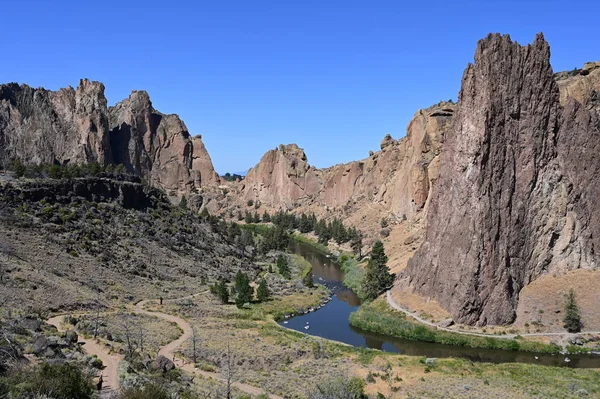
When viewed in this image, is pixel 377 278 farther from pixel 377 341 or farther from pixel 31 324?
pixel 31 324

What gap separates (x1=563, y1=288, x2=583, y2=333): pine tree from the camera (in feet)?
186

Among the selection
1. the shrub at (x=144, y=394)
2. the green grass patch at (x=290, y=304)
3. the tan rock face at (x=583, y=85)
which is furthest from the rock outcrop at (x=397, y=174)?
the shrub at (x=144, y=394)

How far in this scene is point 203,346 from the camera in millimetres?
48812

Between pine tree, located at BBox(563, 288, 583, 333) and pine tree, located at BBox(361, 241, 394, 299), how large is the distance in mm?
26569

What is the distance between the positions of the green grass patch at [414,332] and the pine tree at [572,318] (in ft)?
12.9

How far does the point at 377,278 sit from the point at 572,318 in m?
28.4

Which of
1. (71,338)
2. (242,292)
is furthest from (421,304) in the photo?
(71,338)

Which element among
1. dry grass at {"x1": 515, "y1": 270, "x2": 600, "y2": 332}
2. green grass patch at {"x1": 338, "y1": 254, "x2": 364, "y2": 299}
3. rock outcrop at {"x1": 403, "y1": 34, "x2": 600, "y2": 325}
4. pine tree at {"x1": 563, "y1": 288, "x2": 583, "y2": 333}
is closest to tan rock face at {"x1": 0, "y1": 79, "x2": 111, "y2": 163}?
green grass patch at {"x1": 338, "y1": 254, "x2": 364, "y2": 299}

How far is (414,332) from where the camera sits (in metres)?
59.8

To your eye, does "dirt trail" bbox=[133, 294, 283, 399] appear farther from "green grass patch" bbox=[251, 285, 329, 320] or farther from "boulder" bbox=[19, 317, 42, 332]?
"green grass patch" bbox=[251, 285, 329, 320]

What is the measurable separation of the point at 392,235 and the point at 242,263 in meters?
37.2

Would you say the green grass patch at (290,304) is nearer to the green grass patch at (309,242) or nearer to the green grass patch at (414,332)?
A: the green grass patch at (414,332)

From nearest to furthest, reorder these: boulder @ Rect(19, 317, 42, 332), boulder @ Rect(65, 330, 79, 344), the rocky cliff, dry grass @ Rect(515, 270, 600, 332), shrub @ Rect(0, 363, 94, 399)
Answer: shrub @ Rect(0, 363, 94, 399)
boulder @ Rect(65, 330, 79, 344)
boulder @ Rect(19, 317, 42, 332)
dry grass @ Rect(515, 270, 600, 332)
the rocky cliff

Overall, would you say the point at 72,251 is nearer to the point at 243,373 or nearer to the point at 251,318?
the point at 251,318
